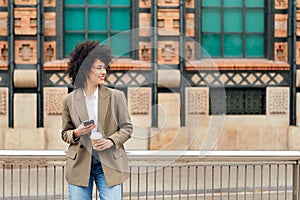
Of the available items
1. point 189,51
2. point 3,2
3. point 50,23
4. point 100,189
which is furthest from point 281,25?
point 100,189

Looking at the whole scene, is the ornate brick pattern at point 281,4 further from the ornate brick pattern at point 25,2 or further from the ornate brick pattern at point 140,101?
the ornate brick pattern at point 25,2

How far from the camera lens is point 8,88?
1334 cm

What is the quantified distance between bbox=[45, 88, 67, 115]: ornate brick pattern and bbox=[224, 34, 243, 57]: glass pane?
4.42 metres

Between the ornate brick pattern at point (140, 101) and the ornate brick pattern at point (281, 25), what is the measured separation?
3.71 meters

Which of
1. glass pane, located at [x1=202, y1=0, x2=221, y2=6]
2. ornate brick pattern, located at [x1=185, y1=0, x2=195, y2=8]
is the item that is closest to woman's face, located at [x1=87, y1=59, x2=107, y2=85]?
ornate brick pattern, located at [x1=185, y1=0, x2=195, y2=8]

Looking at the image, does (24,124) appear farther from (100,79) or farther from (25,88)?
(100,79)

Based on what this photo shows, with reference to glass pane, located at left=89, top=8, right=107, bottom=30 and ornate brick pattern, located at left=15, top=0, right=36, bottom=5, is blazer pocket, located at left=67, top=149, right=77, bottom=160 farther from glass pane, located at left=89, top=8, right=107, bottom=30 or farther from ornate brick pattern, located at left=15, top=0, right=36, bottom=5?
glass pane, located at left=89, top=8, right=107, bottom=30

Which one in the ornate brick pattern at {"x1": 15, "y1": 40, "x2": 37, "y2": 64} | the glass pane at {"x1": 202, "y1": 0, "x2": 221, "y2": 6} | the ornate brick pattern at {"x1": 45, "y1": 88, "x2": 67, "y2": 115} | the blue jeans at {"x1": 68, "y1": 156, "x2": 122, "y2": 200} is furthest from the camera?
the glass pane at {"x1": 202, "y1": 0, "x2": 221, "y2": 6}

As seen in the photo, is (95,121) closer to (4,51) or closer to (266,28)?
(4,51)

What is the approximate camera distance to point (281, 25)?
1422cm

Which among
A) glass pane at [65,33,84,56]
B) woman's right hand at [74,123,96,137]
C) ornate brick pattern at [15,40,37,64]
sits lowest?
woman's right hand at [74,123,96,137]

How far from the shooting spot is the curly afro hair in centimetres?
397

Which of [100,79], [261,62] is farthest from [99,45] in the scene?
[261,62]

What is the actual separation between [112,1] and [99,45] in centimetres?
1023
